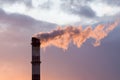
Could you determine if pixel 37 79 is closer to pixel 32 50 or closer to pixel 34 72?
pixel 34 72

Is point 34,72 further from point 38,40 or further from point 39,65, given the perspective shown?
point 38,40

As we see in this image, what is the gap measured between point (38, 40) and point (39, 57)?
2.53 m

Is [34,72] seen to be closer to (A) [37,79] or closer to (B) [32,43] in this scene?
(A) [37,79]

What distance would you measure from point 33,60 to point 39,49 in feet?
6.04

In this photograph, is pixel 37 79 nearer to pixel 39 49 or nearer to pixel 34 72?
pixel 34 72

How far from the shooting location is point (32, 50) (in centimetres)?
4222

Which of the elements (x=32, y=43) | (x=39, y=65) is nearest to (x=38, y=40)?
(x=32, y=43)

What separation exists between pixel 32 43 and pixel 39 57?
225 cm

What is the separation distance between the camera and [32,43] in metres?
42.9

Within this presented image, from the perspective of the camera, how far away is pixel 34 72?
41.8 m

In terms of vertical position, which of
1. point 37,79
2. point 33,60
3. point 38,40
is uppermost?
point 38,40

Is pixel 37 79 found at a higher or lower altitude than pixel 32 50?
lower

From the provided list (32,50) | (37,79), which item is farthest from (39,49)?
(37,79)

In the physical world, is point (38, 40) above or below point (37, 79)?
above
